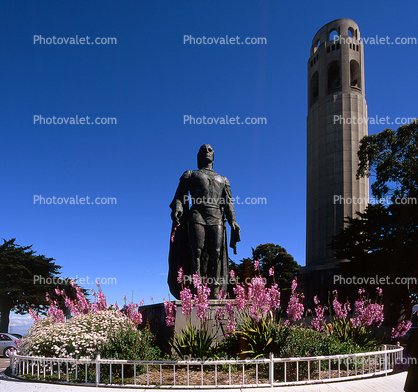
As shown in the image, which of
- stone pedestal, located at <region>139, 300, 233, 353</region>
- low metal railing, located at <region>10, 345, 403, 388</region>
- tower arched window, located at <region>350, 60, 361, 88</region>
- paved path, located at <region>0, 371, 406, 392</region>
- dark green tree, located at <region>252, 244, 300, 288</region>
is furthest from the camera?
dark green tree, located at <region>252, 244, 300, 288</region>

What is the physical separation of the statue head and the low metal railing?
522 centimetres

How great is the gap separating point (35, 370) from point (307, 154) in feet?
142

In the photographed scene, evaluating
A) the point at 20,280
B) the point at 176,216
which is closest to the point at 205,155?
the point at 176,216

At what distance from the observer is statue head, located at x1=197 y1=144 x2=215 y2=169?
11.2 m

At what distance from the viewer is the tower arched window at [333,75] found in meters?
46.2

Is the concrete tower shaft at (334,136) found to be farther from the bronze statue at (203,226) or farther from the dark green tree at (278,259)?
the bronze statue at (203,226)

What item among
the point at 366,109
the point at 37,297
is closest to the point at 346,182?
the point at 366,109

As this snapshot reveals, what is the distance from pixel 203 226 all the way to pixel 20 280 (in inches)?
1408

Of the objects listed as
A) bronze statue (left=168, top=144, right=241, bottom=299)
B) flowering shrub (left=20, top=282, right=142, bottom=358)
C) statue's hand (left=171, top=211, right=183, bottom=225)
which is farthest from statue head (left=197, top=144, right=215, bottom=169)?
flowering shrub (left=20, top=282, right=142, bottom=358)

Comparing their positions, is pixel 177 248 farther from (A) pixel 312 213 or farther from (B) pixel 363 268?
(A) pixel 312 213

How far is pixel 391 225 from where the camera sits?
2883 cm

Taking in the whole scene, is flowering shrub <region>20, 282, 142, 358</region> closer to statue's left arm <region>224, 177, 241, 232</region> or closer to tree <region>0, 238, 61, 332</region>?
statue's left arm <region>224, 177, 241, 232</region>

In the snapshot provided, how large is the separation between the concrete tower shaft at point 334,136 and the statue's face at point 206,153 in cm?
3203

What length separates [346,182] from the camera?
140 feet
